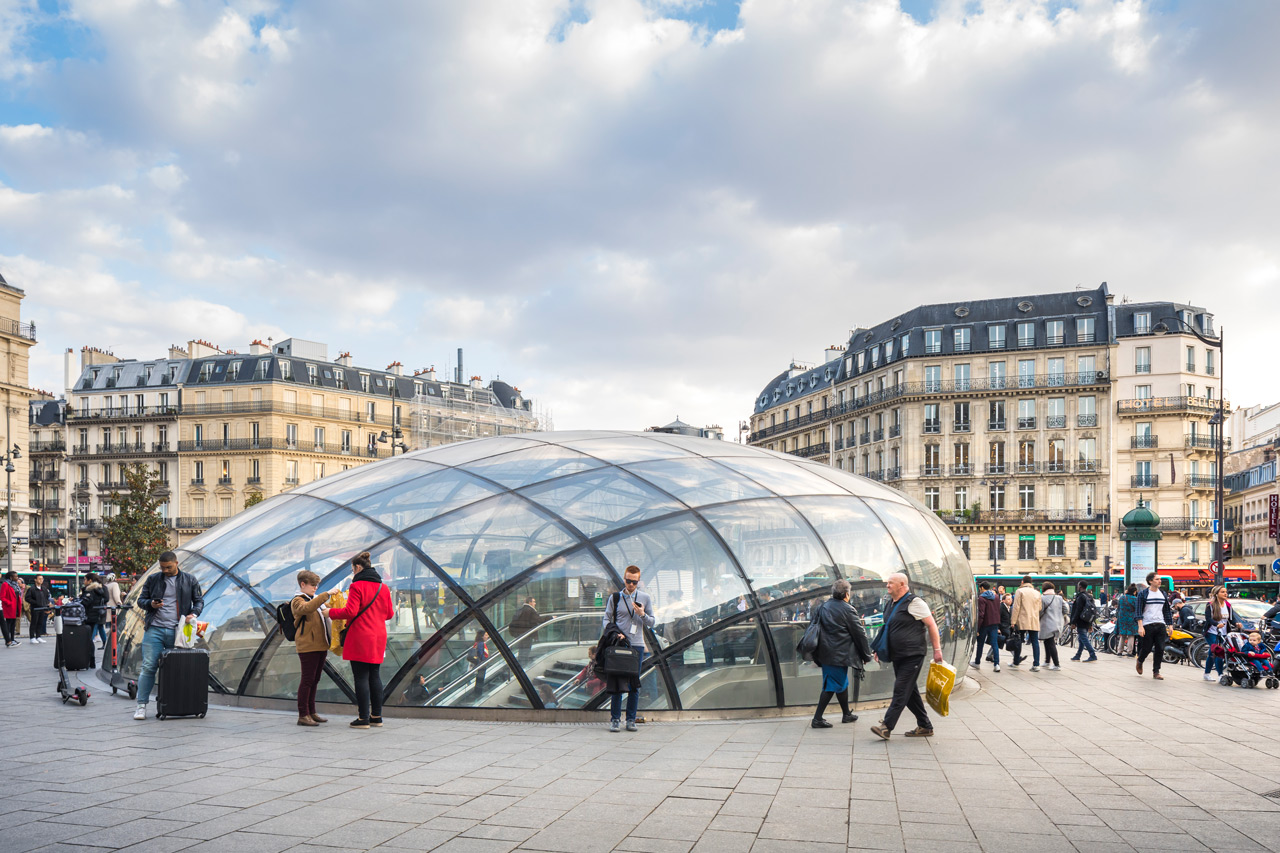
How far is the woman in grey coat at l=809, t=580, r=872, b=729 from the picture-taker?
995 cm

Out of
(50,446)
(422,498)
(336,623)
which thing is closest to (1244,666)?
(422,498)

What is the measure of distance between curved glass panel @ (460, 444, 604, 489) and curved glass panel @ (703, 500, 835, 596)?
2067mm

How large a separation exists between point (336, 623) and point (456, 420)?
59.6 metres

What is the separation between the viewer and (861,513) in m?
13.1

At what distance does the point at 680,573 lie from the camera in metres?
11.0

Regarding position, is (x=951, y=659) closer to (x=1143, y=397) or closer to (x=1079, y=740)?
(x=1079, y=740)

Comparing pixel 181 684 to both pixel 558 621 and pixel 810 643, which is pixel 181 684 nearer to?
pixel 558 621

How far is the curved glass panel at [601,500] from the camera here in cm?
1134

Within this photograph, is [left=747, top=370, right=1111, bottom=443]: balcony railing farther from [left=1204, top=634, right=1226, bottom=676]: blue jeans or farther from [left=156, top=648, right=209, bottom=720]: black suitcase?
[left=156, top=648, right=209, bottom=720]: black suitcase

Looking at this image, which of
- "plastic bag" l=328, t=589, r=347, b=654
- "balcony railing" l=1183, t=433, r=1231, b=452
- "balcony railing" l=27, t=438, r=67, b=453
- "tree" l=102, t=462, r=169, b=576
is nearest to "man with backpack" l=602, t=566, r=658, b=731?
"plastic bag" l=328, t=589, r=347, b=654

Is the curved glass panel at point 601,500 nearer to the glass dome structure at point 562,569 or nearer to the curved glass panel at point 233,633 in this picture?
the glass dome structure at point 562,569

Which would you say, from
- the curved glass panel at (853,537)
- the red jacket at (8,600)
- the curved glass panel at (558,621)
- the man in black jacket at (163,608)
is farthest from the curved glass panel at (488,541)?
the red jacket at (8,600)

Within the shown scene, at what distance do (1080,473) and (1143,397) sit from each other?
6477 millimetres

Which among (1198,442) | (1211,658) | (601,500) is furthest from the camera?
(1198,442)
